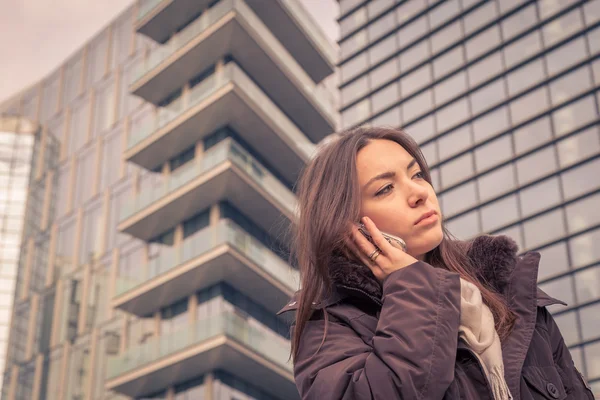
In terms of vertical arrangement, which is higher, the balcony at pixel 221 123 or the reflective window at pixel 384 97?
the reflective window at pixel 384 97

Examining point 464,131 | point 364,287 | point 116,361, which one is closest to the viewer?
point 364,287

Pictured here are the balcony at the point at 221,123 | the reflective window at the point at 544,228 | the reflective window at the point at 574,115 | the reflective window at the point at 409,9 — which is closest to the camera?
the balcony at the point at 221,123

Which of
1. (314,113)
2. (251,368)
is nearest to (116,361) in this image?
(251,368)

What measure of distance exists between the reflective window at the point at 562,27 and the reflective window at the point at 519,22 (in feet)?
2.97

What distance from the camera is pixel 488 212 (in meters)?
34.9

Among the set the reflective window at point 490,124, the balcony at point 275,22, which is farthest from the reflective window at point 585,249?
the balcony at point 275,22

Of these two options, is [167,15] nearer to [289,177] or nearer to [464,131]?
[289,177]

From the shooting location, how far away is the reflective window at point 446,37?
130ft

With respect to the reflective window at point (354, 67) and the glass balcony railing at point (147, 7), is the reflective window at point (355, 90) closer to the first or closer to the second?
the reflective window at point (354, 67)

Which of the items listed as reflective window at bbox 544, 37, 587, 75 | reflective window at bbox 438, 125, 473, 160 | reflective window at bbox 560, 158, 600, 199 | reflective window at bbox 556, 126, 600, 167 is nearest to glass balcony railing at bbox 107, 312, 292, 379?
reflective window at bbox 560, 158, 600, 199

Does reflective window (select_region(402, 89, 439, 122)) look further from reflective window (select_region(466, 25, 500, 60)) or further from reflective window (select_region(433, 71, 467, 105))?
reflective window (select_region(466, 25, 500, 60))

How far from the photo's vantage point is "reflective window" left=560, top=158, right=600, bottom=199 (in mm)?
31938

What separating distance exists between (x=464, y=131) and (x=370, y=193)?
35.6 meters

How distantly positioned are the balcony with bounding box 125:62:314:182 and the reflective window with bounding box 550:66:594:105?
35.0 feet
